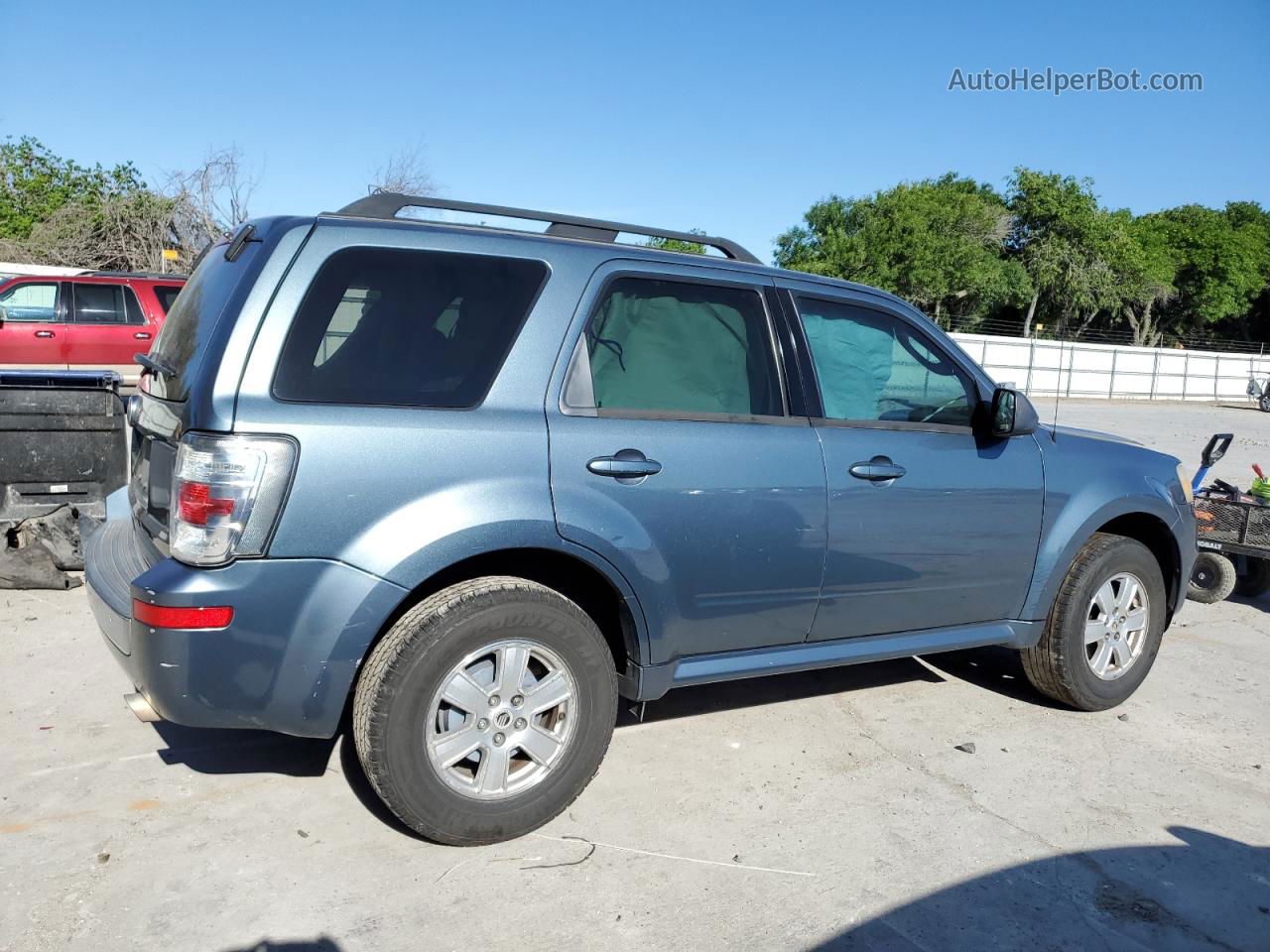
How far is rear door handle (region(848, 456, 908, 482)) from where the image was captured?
399cm

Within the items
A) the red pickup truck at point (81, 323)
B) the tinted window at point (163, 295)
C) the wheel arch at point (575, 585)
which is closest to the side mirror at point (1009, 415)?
the wheel arch at point (575, 585)

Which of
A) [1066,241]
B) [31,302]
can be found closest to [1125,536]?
[31,302]

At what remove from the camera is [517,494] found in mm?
3264

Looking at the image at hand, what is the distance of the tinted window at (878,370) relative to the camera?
4.12 metres

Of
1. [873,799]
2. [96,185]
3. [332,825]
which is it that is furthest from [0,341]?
[96,185]

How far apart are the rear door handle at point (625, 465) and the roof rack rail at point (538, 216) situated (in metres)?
0.78

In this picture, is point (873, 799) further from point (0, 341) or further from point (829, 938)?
Result: point (0, 341)

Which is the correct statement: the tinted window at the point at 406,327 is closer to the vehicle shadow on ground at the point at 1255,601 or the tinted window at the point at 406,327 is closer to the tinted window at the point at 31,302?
the vehicle shadow on ground at the point at 1255,601

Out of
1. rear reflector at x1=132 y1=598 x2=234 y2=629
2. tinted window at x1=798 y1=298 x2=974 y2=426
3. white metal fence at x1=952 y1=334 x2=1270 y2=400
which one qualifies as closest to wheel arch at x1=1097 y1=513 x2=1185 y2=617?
tinted window at x1=798 y1=298 x2=974 y2=426

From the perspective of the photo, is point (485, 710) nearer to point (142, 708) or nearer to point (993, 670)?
point (142, 708)

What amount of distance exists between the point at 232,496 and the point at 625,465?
4.00 ft

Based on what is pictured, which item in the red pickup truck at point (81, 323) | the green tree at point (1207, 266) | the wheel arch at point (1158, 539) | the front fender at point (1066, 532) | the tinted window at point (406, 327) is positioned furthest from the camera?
the green tree at point (1207, 266)

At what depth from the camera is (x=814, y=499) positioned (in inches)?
152

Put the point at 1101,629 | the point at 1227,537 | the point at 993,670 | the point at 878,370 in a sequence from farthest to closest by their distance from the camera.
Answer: the point at 1227,537 < the point at 993,670 < the point at 1101,629 < the point at 878,370
